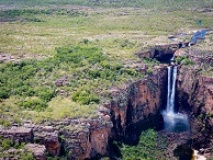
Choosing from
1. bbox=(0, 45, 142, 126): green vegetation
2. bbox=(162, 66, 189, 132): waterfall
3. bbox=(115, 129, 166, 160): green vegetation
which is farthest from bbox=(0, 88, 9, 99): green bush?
bbox=(162, 66, 189, 132): waterfall

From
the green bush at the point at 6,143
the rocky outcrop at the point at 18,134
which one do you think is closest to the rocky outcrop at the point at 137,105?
the rocky outcrop at the point at 18,134

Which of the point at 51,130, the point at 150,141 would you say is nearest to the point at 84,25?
the point at 150,141

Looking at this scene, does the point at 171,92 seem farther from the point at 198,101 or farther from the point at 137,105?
the point at 137,105

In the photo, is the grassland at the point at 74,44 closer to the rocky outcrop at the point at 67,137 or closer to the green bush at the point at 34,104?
the green bush at the point at 34,104

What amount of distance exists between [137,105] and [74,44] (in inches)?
747

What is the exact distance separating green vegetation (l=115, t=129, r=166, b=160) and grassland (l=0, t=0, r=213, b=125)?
6.76m

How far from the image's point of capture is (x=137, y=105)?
5806 centimetres

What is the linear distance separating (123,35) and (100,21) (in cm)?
1243

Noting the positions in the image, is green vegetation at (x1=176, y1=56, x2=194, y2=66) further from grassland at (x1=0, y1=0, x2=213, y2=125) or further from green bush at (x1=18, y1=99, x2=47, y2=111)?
green bush at (x1=18, y1=99, x2=47, y2=111)

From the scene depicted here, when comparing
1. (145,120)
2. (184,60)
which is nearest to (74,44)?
(184,60)

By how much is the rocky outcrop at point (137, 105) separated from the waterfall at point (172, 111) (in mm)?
832

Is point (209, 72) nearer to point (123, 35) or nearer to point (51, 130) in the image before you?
point (123, 35)

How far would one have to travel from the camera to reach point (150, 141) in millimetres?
56375

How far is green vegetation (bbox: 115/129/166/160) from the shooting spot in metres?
52.2
